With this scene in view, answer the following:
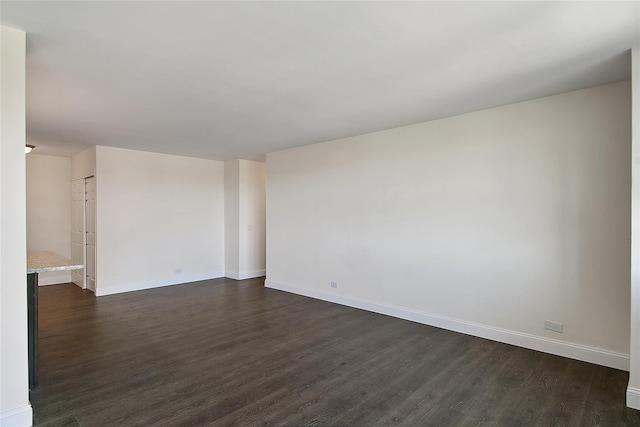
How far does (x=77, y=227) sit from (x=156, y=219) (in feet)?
5.26

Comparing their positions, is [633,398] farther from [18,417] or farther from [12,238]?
[12,238]

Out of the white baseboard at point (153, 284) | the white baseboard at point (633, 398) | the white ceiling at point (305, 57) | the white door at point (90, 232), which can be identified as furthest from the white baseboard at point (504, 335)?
the white door at point (90, 232)

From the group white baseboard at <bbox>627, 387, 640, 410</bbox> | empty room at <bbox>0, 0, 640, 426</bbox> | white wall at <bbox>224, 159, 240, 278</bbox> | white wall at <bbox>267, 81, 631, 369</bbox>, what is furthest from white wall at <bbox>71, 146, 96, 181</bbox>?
white baseboard at <bbox>627, 387, 640, 410</bbox>

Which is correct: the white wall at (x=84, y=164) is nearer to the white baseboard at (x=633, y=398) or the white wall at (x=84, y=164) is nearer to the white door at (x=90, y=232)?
the white door at (x=90, y=232)

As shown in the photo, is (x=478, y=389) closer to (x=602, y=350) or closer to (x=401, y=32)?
(x=602, y=350)

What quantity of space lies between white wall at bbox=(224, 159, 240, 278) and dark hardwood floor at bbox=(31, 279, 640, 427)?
2.79m

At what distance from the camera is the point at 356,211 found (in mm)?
5191

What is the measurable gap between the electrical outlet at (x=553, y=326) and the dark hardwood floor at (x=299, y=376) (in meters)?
0.29

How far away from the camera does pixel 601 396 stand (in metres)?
2.63

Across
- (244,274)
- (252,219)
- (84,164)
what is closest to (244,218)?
(252,219)

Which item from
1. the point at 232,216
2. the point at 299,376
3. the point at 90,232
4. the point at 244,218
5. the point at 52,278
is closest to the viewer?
the point at 299,376

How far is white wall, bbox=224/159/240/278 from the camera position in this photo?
727cm

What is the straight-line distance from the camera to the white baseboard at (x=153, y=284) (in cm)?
588

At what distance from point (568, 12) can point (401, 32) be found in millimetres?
971
